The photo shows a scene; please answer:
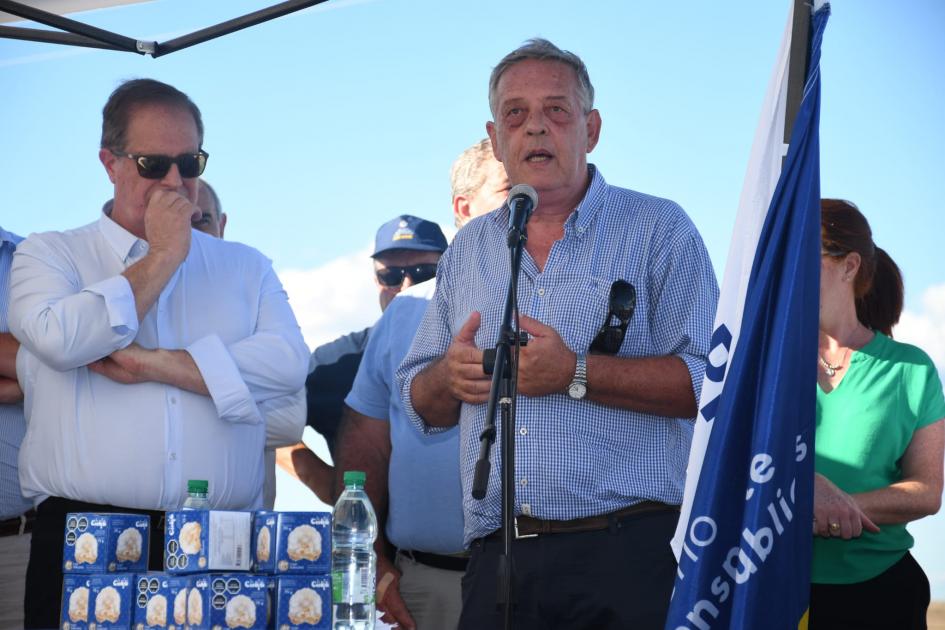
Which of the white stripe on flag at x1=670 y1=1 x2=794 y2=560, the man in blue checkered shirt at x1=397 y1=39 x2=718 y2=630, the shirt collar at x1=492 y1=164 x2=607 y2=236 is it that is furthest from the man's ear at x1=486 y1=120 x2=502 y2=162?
the white stripe on flag at x1=670 y1=1 x2=794 y2=560

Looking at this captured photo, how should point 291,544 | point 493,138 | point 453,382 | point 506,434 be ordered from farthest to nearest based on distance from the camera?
point 493,138 → point 453,382 → point 291,544 → point 506,434

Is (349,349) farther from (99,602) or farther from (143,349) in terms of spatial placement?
(99,602)

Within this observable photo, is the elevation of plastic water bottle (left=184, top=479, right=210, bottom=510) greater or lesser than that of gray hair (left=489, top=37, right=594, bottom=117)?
lesser

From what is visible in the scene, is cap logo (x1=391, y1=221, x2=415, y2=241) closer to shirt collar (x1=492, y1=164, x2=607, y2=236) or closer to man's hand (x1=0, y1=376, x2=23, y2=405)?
man's hand (x1=0, y1=376, x2=23, y2=405)

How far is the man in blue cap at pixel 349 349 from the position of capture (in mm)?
4598

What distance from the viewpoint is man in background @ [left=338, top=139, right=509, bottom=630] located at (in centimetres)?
396

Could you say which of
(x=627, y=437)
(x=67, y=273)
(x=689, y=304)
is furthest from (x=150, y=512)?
(x=689, y=304)

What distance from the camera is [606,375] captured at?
2.62 m

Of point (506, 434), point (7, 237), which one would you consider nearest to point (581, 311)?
point (506, 434)

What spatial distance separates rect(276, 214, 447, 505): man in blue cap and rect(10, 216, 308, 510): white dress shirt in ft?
3.40

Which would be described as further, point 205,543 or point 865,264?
point 865,264

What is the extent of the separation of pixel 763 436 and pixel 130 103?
228 cm

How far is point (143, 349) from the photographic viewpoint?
3.28 m

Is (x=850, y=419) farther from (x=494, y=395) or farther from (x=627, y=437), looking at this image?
(x=494, y=395)
